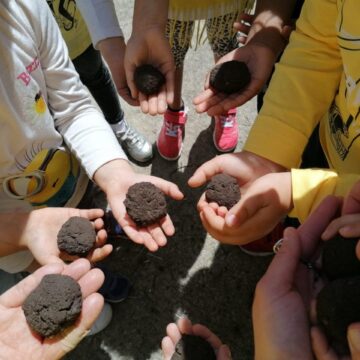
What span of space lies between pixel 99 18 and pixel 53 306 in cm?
141

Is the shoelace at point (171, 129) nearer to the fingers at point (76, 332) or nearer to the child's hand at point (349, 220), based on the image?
the fingers at point (76, 332)

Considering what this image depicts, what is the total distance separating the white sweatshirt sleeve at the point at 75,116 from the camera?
1696 mm

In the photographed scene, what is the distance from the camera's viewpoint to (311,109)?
5.48 feet

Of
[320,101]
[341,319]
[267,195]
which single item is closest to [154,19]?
[320,101]

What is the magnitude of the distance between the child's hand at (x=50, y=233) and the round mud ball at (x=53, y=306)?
0.48ft

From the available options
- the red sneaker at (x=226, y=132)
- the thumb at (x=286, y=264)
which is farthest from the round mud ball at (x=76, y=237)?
the red sneaker at (x=226, y=132)

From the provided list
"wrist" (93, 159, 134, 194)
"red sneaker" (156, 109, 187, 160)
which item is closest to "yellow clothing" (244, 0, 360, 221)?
"wrist" (93, 159, 134, 194)

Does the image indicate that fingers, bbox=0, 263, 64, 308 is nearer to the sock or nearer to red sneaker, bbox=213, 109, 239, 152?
the sock

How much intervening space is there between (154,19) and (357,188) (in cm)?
132

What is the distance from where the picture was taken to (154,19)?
6.49ft

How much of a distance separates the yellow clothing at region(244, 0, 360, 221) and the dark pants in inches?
43.6

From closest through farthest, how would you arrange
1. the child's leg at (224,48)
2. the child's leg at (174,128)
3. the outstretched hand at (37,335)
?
the outstretched hand at (37,335) < the child's leg at (224,48) < the child's leg at (174,128)

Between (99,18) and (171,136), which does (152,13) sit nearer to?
(99,18)

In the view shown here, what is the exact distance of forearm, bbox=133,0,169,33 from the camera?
1959 millimetres
